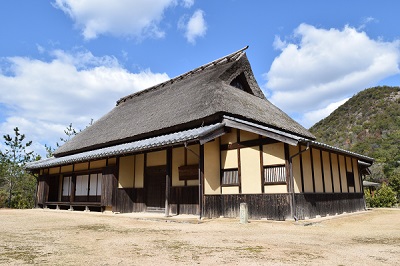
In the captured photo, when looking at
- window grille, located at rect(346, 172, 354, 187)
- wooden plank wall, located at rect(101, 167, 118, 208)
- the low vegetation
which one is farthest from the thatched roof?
the low vegetation

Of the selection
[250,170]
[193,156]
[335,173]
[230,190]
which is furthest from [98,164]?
[335,173]

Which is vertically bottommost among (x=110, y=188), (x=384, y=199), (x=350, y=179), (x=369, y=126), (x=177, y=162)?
(x=384, y=199)

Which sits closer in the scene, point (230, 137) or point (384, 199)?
point (230, 137)

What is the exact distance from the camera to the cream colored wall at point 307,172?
9836 mm

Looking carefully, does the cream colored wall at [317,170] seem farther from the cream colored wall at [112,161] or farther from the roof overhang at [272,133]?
the cream colored wall at [112,161]

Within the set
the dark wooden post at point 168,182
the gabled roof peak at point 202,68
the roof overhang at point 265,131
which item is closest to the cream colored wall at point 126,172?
the dark wooden post at point 168,182

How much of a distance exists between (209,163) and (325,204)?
4.35m

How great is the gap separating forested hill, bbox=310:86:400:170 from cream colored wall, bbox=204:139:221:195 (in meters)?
27.3

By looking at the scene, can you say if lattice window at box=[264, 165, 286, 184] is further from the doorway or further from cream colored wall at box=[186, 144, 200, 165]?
the doorway

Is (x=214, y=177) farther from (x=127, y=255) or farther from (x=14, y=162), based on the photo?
(x=14, y=162)

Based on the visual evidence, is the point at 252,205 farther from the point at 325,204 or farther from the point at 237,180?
the point at 325,204

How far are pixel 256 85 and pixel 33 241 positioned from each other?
13298 millimetres

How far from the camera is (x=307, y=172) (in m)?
10.0

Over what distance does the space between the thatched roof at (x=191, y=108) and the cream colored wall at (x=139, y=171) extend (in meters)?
0.97
